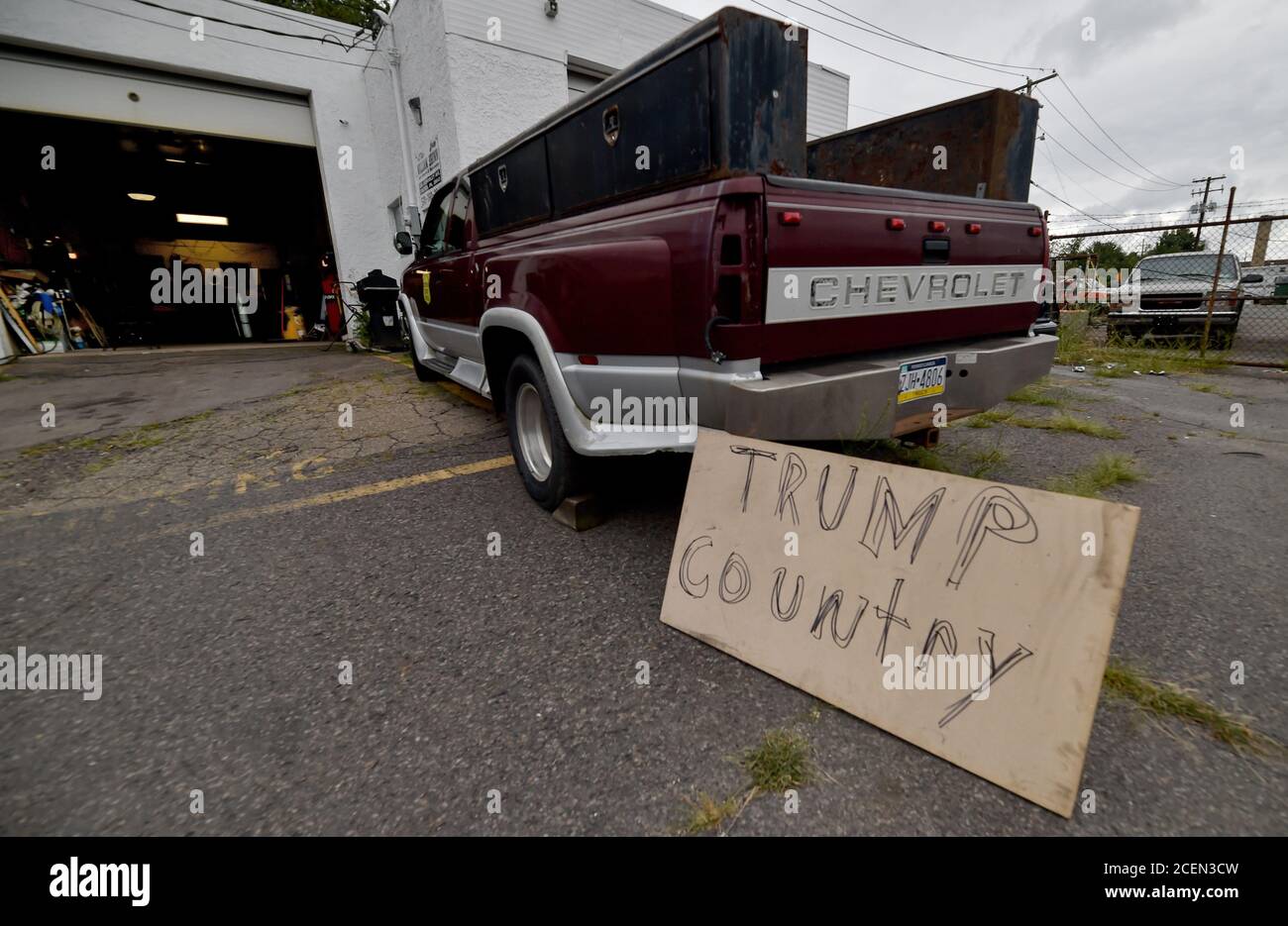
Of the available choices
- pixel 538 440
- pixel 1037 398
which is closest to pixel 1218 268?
pixel 1037 398

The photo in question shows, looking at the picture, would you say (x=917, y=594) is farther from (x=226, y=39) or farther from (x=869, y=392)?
(x=226, y=39)

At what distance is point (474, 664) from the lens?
1.88 meters

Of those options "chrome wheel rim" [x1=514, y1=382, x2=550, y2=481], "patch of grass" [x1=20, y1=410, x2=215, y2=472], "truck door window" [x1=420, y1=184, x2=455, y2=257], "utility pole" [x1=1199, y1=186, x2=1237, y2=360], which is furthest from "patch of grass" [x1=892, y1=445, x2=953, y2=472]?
"utility pole" [x1=1199, y1=186, x2=1237, y2=360]

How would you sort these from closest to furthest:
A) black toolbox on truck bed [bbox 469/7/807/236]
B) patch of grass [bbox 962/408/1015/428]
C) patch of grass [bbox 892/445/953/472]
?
1. black toolbox on truck bed [bbox 469/7/807/236]
2. patch of grass [bbox 892/445/953/472]
3. patch of grass [bbox 962/408/1015/428]

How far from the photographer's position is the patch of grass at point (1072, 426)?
13.7 feet

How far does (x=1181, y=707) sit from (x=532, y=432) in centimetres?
301

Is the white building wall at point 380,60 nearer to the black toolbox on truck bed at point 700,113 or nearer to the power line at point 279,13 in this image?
the power line at point 279,13

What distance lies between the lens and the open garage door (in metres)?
8.48

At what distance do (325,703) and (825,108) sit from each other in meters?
16.6

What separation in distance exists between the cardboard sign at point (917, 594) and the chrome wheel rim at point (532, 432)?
134 centimetres

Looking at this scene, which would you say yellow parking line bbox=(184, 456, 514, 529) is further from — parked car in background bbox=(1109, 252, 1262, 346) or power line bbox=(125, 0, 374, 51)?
power line bbox=(125, 0, 374, 51)

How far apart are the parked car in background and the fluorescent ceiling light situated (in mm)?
24687

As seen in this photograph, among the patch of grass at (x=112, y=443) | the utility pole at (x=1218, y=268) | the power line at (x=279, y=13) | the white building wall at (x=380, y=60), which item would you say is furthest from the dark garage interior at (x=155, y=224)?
the utility pole at (x=1218, y=268)

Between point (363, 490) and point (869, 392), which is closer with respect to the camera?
point (869, 392)
